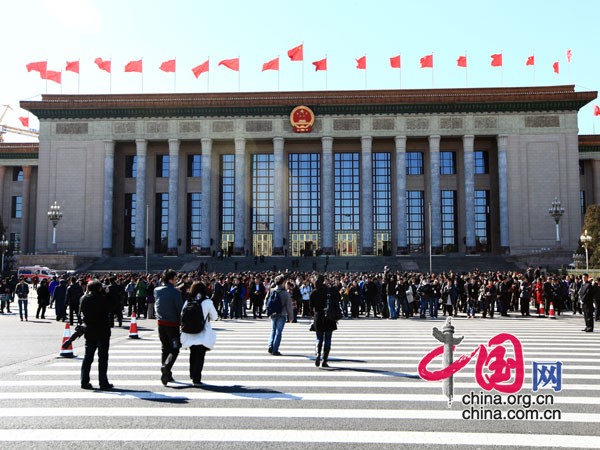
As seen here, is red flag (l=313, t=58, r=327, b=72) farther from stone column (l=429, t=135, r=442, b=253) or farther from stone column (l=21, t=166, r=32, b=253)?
stone column (l=21, t=166, r=32, b=253)

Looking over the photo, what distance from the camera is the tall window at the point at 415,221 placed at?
58844 millimetres

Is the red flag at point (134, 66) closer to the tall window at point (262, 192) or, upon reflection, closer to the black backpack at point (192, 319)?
the tall window at point (262, 192)

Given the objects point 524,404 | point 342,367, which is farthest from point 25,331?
point 524,404

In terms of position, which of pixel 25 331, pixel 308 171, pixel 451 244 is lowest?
pixel 25 331

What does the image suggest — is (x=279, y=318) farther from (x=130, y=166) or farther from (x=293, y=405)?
(x=130, y=166)

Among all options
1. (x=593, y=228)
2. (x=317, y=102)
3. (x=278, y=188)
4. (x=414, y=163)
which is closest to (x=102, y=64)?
(x=278, y=188)

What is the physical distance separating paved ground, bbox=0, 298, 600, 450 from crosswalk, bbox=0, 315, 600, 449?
0.02 meters

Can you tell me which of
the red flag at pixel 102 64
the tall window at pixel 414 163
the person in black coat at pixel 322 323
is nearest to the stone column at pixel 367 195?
the tall window at pixel 414 163

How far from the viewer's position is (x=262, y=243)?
60562 millimetres

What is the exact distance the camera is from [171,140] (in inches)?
2312

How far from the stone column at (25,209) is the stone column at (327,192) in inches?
1405

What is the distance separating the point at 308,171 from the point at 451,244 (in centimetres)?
1691

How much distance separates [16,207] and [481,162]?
179 feet

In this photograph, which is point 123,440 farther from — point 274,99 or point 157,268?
point 274,99
